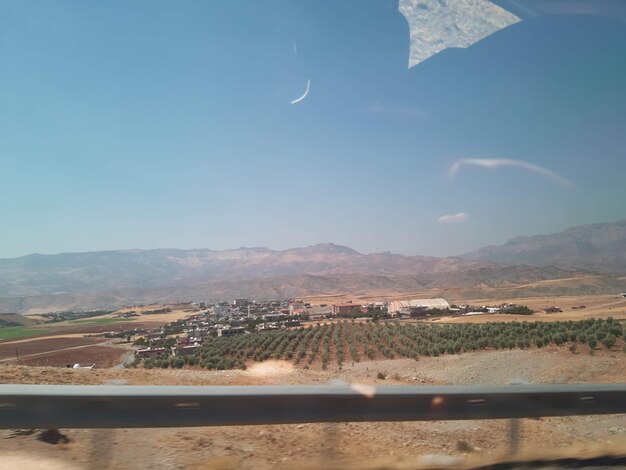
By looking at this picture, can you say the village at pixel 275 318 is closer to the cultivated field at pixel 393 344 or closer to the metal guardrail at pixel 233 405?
the cultivated field at pixel 393 344

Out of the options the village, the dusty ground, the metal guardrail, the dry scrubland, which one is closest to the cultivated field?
the village

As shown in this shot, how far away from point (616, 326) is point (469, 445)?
17235 millimetres

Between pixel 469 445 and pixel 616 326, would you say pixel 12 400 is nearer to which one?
pixel 469 445

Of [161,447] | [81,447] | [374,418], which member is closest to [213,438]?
[161,447]

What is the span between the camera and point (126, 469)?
3.89 metres

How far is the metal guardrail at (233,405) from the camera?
3.89 meters

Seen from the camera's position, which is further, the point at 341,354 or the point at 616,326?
the point at 341,354

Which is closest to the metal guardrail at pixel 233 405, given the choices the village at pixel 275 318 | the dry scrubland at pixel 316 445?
the dry scrubland at pixel 316 445

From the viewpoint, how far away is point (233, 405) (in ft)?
13.2

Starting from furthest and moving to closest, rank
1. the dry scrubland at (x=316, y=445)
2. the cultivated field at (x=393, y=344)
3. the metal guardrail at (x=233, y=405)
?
1. the cultivated field at (x=393, y=344)
2. the dry scrubland at (x=316, y=445)
3. the metal guardrail at (x=233, y=405)

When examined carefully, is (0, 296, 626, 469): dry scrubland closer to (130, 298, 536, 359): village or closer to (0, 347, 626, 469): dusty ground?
(0, 347, 626, 469): dusty ground

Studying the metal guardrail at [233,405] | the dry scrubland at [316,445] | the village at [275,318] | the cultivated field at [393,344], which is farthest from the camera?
the village at [275,318]

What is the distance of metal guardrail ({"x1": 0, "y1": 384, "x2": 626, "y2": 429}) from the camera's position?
3.89 meters

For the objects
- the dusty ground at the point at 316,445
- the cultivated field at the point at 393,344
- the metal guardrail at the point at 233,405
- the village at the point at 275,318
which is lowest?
the village at the point at 275,318
